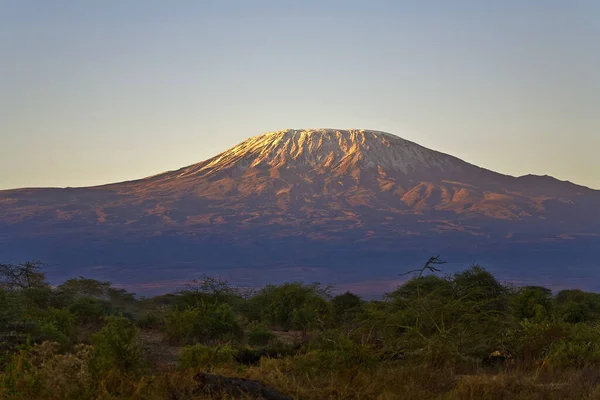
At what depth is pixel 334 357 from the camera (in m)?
14.2

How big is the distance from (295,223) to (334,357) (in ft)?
410

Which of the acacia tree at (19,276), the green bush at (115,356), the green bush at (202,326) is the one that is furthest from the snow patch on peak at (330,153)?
the green bush at (115,356)

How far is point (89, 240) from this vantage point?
141 m

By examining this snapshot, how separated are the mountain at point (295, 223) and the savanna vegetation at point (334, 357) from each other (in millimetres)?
97857

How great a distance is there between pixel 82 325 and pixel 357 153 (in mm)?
136389

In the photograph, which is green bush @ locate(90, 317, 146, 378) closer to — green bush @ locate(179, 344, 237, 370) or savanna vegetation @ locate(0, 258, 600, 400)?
savanna vegetation @ locate(0, 258, 600, 400)

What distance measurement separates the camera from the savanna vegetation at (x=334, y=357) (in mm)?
11758

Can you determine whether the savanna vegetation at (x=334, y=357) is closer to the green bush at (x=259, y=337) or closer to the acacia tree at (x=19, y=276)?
the green bush at (x=259, y=337)

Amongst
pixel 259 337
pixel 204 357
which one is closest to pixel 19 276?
pixel 259 337

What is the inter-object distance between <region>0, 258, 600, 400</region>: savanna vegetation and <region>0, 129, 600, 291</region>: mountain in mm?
97857

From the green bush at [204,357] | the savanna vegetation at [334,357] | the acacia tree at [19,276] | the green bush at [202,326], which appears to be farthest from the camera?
the acacia tree at [19,276]

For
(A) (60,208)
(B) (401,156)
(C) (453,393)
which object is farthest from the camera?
(B) (401,156)

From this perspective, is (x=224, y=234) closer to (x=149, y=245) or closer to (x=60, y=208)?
(x=149, y=245)

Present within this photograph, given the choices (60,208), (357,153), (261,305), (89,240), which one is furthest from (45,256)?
(261,305)
